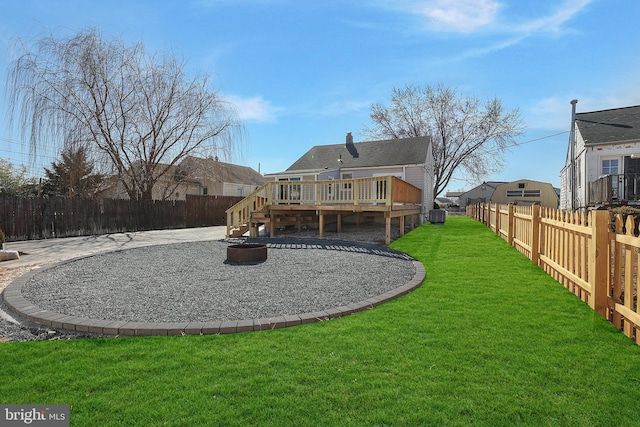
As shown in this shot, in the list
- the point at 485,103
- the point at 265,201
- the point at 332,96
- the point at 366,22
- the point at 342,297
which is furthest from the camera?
the point at 485,103

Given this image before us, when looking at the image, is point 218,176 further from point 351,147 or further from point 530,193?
point 530,193

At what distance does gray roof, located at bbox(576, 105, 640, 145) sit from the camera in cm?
1424

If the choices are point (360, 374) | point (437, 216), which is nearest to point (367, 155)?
point (437, 216)

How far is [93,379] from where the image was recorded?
7.79ft

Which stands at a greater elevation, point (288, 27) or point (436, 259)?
point (288, 27)

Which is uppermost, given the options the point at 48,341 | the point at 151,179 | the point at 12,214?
the point at 151,179

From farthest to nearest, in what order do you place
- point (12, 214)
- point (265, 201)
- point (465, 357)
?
point (265, 201) < point (12, 214) < point (465, 357)

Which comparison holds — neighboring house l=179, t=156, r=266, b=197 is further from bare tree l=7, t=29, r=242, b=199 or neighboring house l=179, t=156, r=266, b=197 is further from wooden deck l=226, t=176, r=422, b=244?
wooden deck l=226, t=176, r=422, b=244

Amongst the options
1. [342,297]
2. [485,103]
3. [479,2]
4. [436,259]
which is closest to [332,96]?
[479,2]

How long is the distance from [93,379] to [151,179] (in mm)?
A: 17858

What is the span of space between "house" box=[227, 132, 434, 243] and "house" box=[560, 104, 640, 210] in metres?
7.10

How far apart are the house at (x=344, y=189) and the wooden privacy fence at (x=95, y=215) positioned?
2597mm

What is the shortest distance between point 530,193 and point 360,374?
142 ft

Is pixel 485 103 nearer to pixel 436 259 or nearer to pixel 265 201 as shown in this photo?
pixel 265 201
